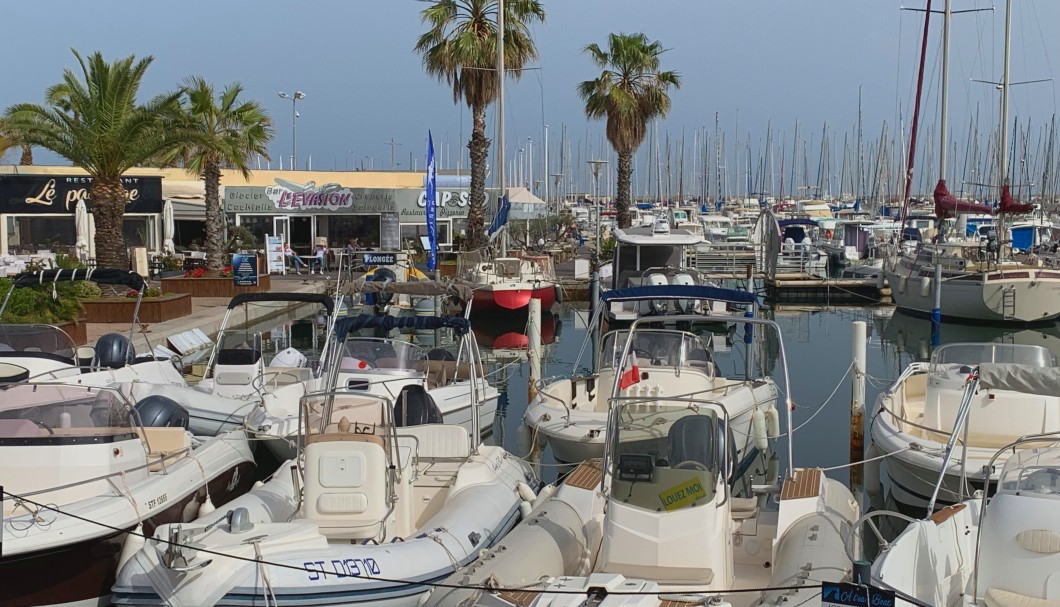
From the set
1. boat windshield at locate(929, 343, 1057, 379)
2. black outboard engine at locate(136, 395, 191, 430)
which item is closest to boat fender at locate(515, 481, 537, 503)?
black outboard engine at locate(136, 395, 191, 430)

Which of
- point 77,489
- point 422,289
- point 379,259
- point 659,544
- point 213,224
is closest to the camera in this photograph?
point 659,544

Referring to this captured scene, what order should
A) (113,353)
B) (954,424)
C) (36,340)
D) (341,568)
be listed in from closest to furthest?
(341,568) → (954,424) → (36,340) → (113,353)

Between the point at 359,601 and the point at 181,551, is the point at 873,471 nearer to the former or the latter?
the point at 359,601

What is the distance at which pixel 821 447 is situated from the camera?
56.6 feet

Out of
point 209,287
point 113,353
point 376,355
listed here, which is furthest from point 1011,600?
point 209,287

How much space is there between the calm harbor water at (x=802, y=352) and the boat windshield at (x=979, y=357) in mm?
2084

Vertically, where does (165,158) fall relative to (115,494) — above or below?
above

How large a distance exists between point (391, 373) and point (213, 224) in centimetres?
2146

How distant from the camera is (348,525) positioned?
922 centimetres

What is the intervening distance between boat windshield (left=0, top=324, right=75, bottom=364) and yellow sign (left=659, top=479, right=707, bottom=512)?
9.65 metres

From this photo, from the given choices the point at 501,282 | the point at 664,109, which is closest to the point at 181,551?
the point at 501,282

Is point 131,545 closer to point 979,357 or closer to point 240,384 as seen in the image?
point 240,384

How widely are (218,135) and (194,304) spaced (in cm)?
633

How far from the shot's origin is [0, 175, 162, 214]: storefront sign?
36.8 m
